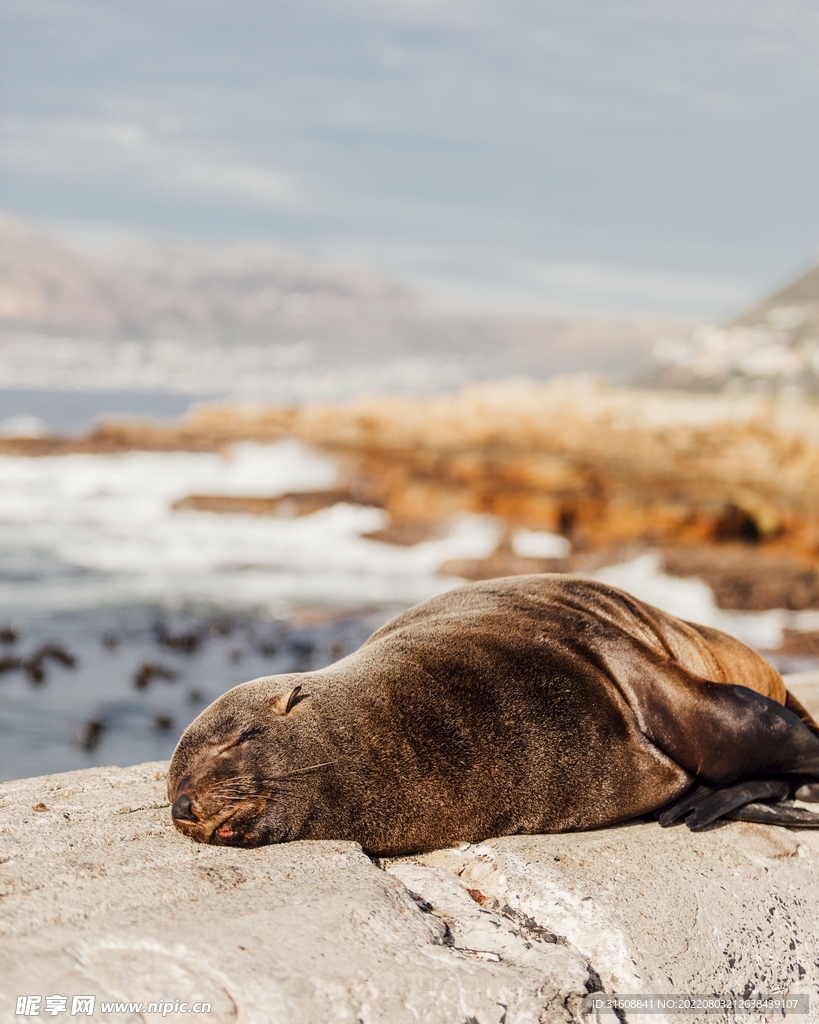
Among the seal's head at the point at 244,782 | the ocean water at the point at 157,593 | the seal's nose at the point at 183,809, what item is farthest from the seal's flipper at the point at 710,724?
the ocean water at the point at 157,593

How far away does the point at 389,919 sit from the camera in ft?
10.6

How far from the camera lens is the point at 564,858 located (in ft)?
12.4

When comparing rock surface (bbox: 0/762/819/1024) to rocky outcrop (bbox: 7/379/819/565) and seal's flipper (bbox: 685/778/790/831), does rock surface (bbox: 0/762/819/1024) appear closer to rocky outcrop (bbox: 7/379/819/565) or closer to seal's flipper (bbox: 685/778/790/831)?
seal's flipper (bbox: 685/778/790/831)

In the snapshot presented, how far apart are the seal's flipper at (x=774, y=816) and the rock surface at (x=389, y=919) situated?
5 centimetres

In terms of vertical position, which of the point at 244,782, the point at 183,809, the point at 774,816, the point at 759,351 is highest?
the point at 244,782

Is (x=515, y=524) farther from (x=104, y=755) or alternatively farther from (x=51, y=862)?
(x=51, y=862)

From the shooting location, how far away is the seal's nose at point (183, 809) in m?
3.61

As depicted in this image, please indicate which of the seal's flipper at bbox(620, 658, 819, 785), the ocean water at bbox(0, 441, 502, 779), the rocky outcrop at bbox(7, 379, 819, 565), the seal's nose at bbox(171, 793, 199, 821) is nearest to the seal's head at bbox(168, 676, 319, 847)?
the seal's nose at bbox(171, 793, 199, 821)

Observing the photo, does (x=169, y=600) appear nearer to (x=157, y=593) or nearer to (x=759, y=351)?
(x=157, y=593)

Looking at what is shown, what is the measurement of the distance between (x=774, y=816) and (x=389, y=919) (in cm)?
173

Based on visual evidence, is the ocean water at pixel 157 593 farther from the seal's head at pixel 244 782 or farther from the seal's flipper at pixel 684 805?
the seal's flipper at pixel 684 805

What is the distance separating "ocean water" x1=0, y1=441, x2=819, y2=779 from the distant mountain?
65218 millimetres

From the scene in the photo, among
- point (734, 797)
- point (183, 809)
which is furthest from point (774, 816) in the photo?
point (183, 809)

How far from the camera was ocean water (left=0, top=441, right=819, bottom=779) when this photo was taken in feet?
40.7
